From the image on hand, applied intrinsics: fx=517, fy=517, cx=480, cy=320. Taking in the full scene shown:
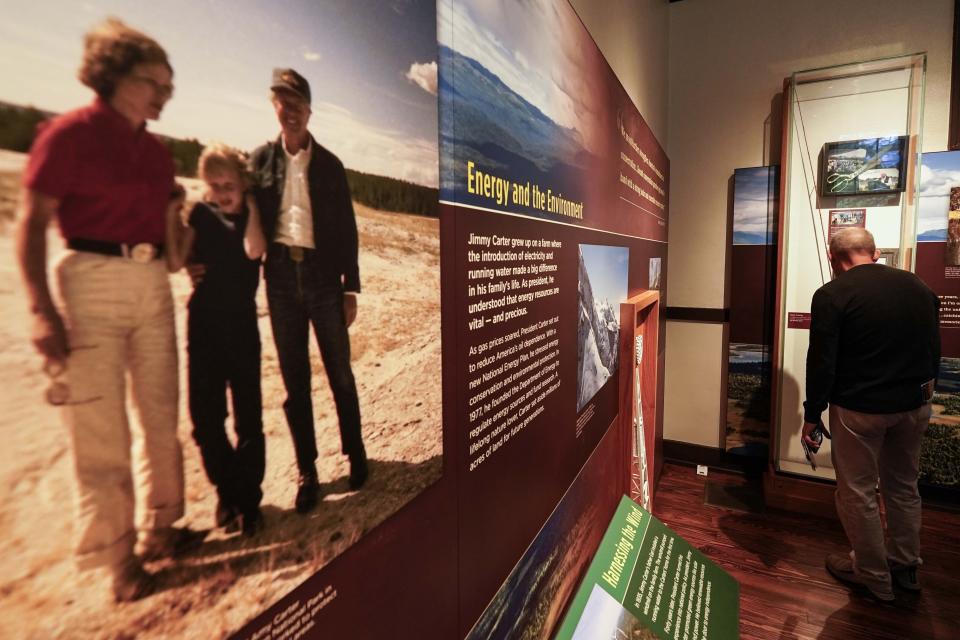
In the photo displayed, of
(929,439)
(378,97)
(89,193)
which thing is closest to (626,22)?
(378,97)

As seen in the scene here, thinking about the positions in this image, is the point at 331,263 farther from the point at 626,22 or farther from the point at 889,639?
the point at 889,639

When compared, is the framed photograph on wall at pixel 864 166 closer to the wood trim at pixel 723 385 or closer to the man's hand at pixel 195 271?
the wood trim at pixel 723 385

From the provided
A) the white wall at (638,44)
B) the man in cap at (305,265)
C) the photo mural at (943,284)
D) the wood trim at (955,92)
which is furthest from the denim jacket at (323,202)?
the wood trim at (955,92)

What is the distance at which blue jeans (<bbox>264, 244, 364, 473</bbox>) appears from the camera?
592 mm

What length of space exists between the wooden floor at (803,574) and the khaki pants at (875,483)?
181 mm

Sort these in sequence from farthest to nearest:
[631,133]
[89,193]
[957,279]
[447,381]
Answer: [957,279], [631,133], [447,381], [89,193]

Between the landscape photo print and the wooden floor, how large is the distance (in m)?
2.56

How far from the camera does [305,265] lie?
63cm

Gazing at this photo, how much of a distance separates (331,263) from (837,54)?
14.7ft

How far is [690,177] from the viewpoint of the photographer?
4.20m

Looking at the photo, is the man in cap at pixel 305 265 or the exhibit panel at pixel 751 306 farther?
the exhibit panel at pixel 751 306

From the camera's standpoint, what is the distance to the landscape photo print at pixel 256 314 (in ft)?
1.24

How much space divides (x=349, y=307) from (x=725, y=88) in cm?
433

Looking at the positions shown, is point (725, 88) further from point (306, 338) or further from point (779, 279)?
point (306, 338)
